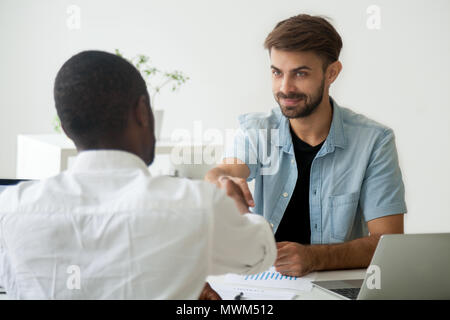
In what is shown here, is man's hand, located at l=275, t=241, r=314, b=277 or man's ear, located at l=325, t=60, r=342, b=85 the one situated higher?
man's ear, located at l=325, t=60, r=342, b=85

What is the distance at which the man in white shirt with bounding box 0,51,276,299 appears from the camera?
76 centimetres

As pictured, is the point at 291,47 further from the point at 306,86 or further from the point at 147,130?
the point at 147,130

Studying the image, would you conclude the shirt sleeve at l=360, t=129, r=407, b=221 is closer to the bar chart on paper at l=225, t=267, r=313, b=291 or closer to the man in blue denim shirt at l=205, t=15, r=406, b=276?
the man in blue denim shirt at l=205, t=15, r=406, b=276

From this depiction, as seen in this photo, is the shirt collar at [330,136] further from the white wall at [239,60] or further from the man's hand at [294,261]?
the white wall at [239,60]

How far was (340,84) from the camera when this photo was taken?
336 cm

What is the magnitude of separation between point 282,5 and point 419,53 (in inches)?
40.4

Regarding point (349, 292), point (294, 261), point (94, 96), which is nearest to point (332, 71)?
point (294, 261)

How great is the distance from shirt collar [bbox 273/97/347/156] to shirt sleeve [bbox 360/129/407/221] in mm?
130

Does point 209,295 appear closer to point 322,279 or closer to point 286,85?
point 322,279

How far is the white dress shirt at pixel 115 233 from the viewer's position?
76 centimetres

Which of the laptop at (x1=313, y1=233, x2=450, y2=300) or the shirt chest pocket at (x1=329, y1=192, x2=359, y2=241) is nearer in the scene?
the laptop at (x1=313, y1=233, x2=450, y2=300)

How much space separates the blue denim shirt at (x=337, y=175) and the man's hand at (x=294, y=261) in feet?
1.25

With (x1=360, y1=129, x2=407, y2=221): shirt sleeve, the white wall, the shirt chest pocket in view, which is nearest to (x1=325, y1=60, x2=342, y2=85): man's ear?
(x1=360, y1=129, x2=407, y2=221): shirt sleeve
